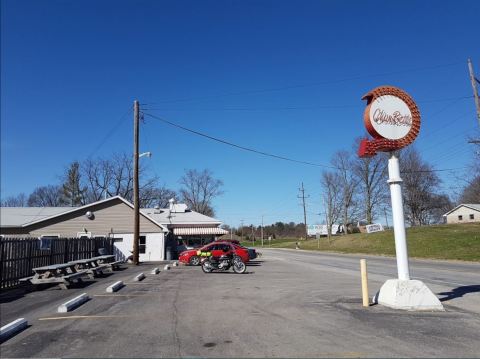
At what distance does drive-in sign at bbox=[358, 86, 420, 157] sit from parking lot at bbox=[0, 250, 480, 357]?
3983 mm

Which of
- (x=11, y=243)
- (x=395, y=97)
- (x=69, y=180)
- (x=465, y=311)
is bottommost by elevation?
(x=465, y=311)

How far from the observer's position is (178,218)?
1736 inches

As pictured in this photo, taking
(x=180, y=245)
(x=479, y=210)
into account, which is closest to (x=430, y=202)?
(x=479, y=210)

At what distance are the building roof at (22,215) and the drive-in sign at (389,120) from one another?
94.0 feet

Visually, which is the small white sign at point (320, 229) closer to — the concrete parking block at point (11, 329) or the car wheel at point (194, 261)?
the car wheel at point (194, 261)

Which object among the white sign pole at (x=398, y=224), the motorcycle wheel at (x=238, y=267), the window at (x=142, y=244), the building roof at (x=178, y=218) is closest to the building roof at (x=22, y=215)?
the window at (x=142, y=244)

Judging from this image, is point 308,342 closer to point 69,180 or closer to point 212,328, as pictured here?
point 212,328

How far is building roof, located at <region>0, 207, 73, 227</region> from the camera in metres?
32.7

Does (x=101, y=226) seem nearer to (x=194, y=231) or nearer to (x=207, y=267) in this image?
(x=194, y=231)

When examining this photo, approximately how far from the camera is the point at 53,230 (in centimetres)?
3284

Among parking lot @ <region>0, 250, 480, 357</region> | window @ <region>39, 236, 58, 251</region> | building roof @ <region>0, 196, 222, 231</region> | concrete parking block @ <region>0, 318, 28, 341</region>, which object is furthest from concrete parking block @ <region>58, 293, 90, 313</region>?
building roof @ <region>0, 196, 222, 231</region>

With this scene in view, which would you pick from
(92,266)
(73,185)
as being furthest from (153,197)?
(92,266)

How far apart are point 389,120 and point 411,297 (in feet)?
14.4

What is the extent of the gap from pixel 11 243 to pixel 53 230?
1879cm
